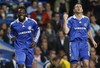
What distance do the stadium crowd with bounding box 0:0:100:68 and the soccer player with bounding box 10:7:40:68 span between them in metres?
1.50

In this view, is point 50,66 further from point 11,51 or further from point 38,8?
point 38,8

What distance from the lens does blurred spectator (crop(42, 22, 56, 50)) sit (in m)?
18.0

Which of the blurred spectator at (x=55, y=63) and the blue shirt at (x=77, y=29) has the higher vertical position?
the blue shirt at (x=77, y=29)

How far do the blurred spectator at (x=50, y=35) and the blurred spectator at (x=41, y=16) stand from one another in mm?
658

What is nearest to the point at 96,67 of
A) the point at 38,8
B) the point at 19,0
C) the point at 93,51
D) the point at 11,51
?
the point at 93,51

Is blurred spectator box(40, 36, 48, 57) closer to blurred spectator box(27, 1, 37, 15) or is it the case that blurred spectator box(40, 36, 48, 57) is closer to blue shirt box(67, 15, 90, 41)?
blurred spectator box(27, 1, 37, 15)

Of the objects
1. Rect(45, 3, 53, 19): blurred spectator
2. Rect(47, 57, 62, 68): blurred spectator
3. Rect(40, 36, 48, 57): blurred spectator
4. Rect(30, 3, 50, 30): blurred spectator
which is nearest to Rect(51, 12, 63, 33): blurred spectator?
Rect(30, 3, 50, 30): blurred spectator

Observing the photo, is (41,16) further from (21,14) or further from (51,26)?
(21,14)

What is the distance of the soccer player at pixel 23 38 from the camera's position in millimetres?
13867

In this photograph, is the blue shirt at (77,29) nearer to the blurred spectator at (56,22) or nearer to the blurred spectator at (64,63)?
the blurred spectator at (64,63)

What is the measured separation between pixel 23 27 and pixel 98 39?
4965 mm

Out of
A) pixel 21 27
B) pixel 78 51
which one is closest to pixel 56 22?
pixel 21 27

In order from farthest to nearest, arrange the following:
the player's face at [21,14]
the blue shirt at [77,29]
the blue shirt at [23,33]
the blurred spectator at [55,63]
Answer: the blurred spectator at [55,63] < the blue shirt at [23,33] < the player's face at [21,14] < the blue shirt at [77,29]

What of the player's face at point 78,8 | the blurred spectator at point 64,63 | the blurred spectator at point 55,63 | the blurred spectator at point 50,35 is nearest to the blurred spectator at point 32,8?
the blurred spectator at point 50,35
